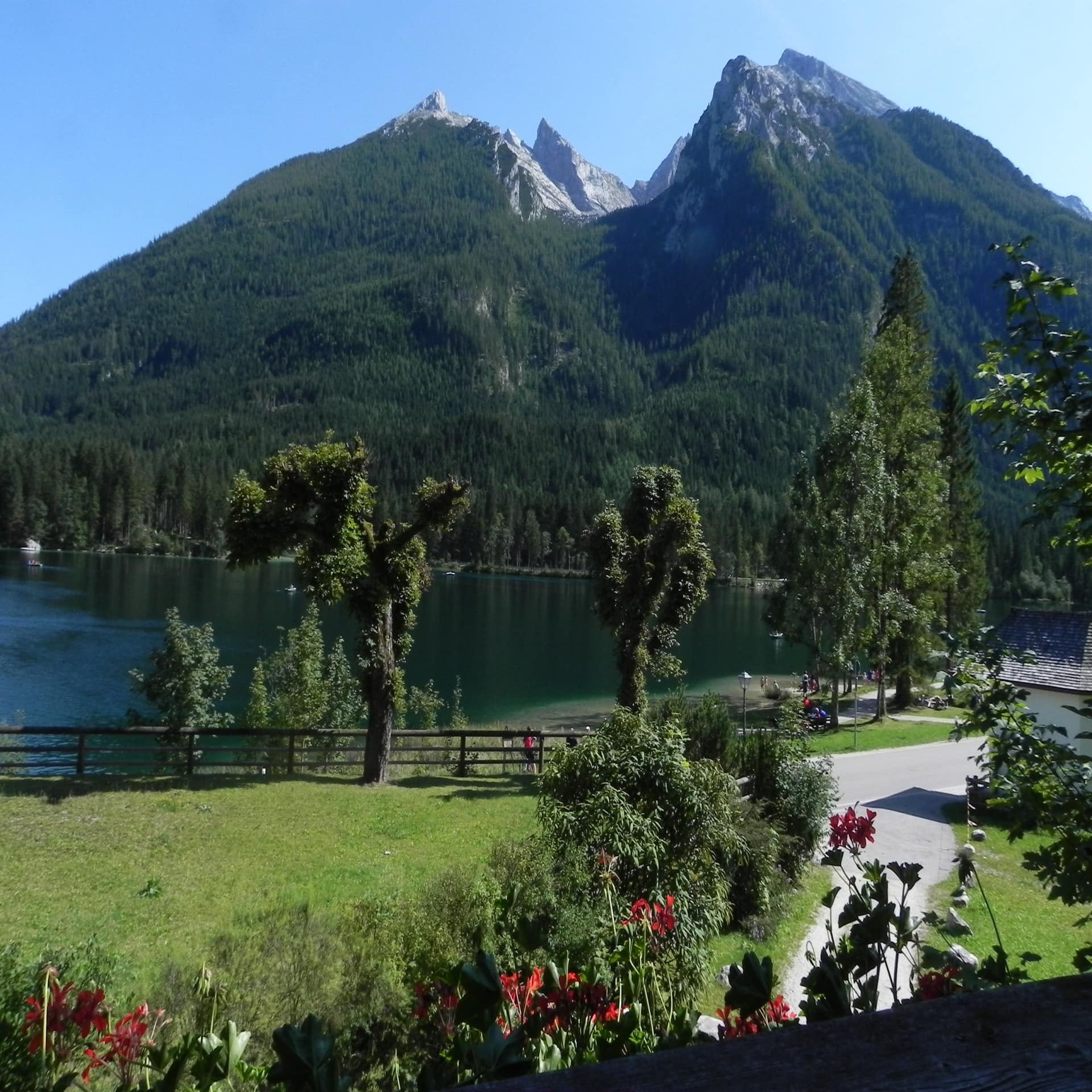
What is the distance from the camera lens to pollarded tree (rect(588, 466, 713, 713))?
61.9 feet

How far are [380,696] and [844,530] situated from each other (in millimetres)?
16436

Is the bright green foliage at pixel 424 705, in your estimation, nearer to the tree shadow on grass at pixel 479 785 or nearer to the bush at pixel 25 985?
the tree shadow on grass at pixel 479 785

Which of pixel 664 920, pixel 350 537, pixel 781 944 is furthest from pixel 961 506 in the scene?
pixel 664 920

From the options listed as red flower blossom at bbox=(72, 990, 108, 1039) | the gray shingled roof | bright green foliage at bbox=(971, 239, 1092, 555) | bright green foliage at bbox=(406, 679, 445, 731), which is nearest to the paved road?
the gray shingled roof

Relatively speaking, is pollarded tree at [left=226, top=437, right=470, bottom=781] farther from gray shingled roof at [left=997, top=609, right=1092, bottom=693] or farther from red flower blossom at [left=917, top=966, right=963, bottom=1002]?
red flower blossom at [left=917, top=966, right=963, bottom=1002]

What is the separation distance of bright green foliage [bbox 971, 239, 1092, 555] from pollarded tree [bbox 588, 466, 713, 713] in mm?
15176

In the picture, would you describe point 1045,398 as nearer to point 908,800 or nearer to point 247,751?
point 908,800

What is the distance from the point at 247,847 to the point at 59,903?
301 cm

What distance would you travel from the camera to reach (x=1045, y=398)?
10.8ft

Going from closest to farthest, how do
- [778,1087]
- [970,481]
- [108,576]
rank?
[778,1087]
[970,481]
[108,576]

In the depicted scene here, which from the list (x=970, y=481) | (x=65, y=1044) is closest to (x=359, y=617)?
(x=65, y=1044)

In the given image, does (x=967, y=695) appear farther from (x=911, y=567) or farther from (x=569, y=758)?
(x=911, y=567)

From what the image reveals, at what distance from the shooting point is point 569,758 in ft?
30.7

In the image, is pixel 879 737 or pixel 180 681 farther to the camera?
pixel 879 737
